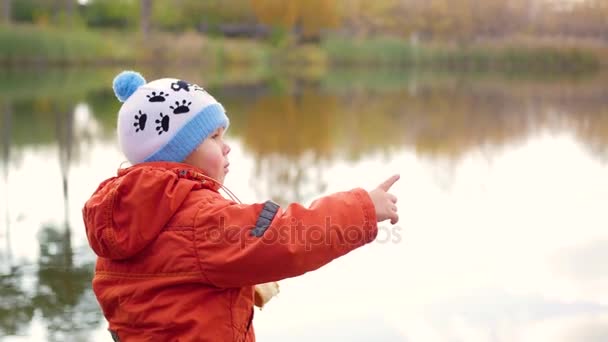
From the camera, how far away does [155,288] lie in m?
1.42

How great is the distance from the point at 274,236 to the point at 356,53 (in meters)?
28.3

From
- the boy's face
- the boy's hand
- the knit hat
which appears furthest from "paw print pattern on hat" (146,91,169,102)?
the boy's hand

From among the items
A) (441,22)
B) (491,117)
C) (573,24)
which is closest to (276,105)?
(491,117)

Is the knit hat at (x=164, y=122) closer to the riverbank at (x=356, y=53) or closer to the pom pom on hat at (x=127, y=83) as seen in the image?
the pom pom on hat at (x=127, y=83)

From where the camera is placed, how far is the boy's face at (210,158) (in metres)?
1.52

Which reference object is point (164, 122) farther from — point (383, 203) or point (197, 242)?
point (383, 203)

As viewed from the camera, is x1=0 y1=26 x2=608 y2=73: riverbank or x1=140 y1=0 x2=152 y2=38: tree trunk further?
x1=140 y1=0 x2=152 y2=38: tree trunk

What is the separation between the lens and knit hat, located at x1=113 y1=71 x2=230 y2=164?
1.49 metres

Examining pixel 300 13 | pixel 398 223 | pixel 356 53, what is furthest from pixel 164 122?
pixel 300 13

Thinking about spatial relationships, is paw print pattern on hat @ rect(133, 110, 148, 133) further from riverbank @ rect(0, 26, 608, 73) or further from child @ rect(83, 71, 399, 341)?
riverbank @ rect(0, 26, 608, 73)

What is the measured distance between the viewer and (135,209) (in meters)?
1.39

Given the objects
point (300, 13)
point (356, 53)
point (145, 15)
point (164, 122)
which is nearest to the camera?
point (164, 122)

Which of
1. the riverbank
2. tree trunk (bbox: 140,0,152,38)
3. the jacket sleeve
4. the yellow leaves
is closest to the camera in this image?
the jacket sleeve

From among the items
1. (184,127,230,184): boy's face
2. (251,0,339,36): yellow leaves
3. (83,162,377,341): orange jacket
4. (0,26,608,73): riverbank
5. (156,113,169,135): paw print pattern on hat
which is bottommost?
(0,26,608,73): riverbank
